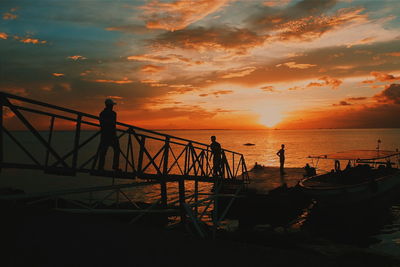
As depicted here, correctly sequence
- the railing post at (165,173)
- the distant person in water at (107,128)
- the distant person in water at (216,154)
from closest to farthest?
the distant person in water at (107,128)
the railing post at (165,173)
the distant person in water at (216,154)

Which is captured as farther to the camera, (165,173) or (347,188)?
(347,188)

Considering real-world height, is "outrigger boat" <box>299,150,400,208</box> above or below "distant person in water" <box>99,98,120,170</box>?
below

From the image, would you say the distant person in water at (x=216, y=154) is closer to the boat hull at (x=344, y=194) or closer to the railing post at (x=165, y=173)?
the railing post at (x=165, y=173)

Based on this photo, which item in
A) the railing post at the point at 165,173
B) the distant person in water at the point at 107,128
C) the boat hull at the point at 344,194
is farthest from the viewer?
the boat hull at the point at 344,194

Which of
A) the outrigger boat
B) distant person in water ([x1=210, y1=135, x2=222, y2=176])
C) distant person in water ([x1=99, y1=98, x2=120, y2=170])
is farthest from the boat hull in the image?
distant person in water ([x1=99, y1=98, x2=120, y2=170])

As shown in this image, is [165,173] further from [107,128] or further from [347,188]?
[347,188]

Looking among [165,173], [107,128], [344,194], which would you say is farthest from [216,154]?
[344,194]

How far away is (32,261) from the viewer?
4.21 meters

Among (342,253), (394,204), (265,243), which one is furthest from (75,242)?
(394,204)

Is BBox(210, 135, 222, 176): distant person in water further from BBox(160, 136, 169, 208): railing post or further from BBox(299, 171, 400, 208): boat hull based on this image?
BBox(299, 171, 400, 208): boat hull

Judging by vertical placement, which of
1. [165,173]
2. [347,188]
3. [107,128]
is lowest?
[347,188]

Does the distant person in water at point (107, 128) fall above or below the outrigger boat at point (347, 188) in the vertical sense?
above

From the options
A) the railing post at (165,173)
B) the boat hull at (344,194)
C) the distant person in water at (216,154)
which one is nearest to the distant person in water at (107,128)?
the railing post at (165,173)

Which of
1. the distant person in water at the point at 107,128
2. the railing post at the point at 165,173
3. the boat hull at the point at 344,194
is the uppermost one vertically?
the distant person in water at the point at 107,128
